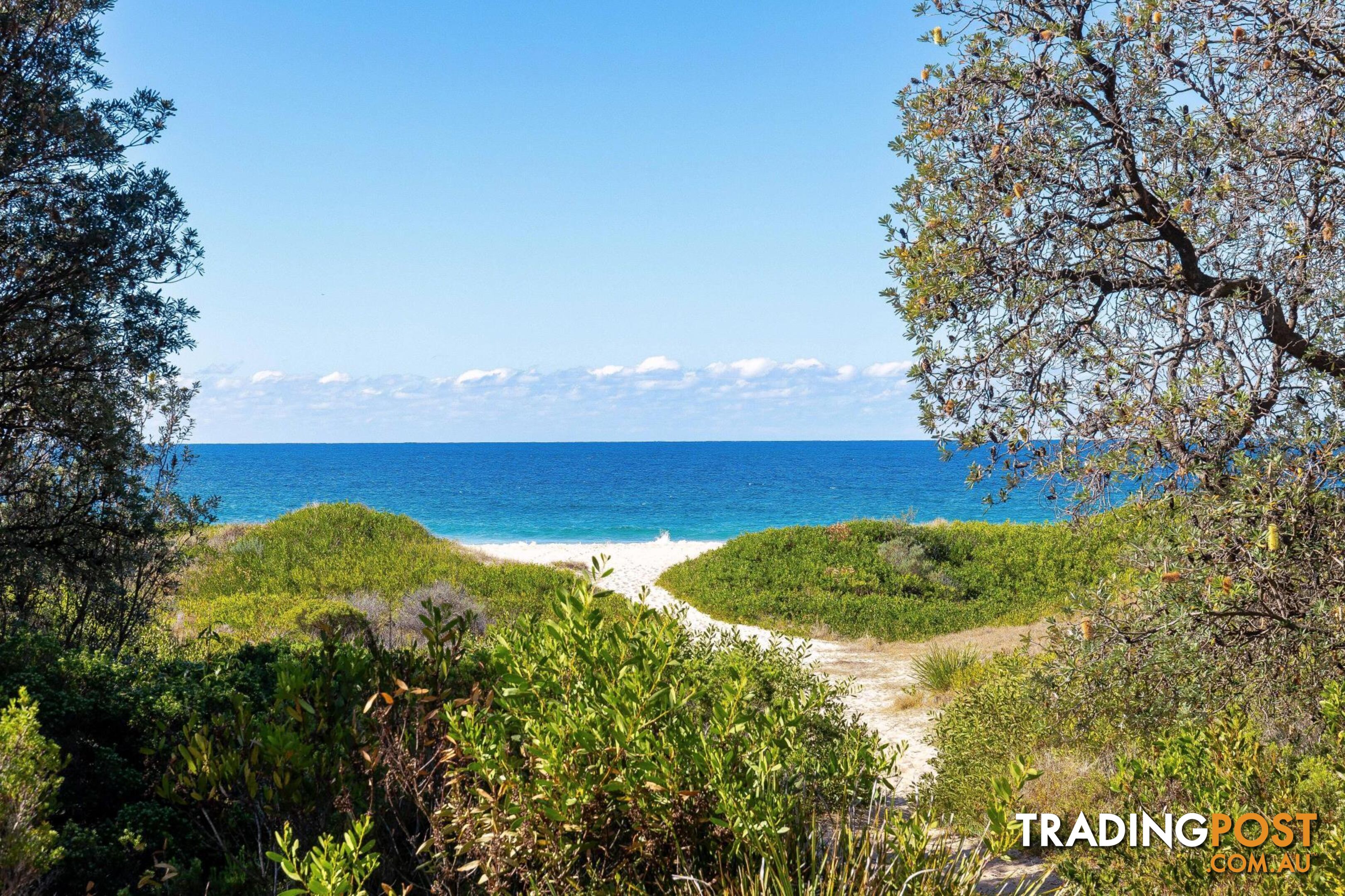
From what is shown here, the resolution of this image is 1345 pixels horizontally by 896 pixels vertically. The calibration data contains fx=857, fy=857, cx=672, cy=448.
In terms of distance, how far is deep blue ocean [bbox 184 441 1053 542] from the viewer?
187 feet

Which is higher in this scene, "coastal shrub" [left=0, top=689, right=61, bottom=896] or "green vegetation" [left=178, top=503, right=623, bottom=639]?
"coastal shrub" [left=0, top=689, right=61, bottom=896]

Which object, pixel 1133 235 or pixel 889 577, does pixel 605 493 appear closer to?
pixel 889 577

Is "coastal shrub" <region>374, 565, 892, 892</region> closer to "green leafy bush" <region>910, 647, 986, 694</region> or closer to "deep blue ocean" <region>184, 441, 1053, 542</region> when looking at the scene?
"green leafy bush" <region>910, 647, 986, 694</region>

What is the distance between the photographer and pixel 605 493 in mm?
78062

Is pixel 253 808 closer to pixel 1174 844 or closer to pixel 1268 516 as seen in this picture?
pixel 1174 844

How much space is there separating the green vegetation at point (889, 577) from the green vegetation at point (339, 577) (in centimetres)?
Result: 396

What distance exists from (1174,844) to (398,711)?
3.78m

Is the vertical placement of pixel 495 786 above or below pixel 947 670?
above

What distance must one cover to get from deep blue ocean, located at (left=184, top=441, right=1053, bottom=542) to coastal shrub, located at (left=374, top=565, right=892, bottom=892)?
22.6 metres

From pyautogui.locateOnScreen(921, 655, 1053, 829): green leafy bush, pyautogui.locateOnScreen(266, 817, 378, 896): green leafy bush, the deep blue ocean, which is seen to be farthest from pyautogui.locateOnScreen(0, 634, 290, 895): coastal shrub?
the deep blue ocean

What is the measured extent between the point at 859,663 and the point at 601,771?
40.6 ft

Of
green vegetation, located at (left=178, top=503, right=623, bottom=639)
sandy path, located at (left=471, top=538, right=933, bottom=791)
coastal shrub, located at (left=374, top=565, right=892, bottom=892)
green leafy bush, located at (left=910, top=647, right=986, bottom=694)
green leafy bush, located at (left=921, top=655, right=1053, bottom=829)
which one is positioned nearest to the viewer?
coastal shrub, located at (left=374, top=565, right=892, bottom=892)

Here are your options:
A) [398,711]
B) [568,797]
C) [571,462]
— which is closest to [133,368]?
[398,711]

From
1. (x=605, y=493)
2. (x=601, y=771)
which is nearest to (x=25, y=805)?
(x=601, y=771)
